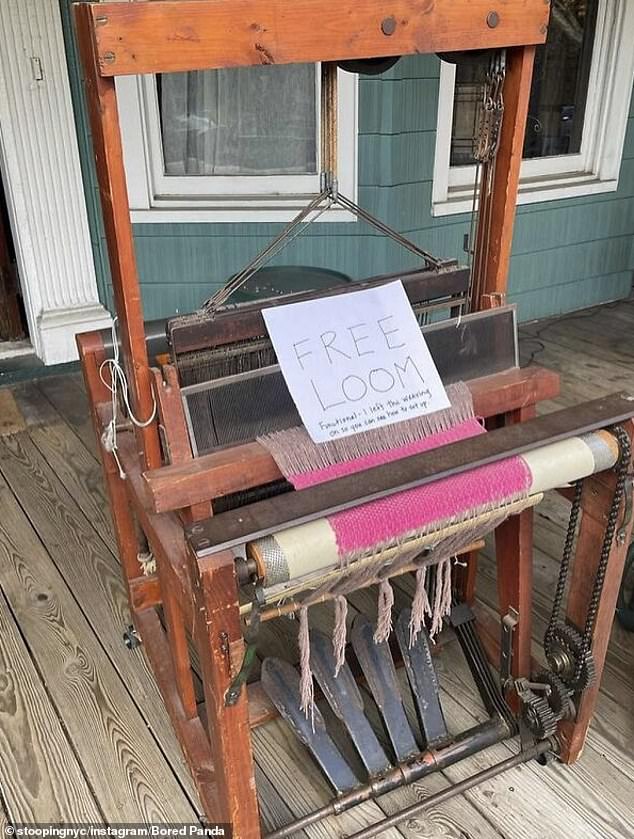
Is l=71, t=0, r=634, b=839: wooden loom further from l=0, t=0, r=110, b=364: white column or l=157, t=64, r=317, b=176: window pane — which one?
l=157, t=64, r=317, b=176: window pane

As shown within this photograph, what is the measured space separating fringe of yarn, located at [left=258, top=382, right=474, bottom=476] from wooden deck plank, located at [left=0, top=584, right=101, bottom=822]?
0.78 meters

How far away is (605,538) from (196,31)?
0.97 meters

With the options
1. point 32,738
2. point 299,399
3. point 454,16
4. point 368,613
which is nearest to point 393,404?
point 299,399

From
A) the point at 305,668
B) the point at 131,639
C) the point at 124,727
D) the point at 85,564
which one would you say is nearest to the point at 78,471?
the point at 85,564

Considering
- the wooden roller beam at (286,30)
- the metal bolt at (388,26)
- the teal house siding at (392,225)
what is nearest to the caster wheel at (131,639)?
the wooden roller beam at (286,30)

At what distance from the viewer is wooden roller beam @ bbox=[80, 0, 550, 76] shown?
35.0 inches

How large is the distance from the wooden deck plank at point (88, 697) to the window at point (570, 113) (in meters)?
2.22

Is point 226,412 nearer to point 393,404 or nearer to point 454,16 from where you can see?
point 393,404

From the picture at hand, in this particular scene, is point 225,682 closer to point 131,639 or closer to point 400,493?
point 400,493

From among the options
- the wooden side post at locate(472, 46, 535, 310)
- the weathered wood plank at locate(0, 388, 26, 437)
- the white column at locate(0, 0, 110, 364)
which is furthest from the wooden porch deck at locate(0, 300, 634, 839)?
the white column at locate(0, 0, 110, 364)

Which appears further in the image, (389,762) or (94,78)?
(389,762)

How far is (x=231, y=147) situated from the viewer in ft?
10.5

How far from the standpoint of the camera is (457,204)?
3.28m

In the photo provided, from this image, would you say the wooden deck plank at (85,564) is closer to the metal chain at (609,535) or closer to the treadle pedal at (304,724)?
the treadle pedal at (304,724)
